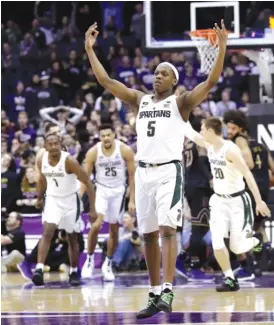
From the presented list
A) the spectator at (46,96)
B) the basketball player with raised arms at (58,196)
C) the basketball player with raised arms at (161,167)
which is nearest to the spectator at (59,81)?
the spectator at (46,96)

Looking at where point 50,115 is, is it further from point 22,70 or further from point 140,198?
point 140,198

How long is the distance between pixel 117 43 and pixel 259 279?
38.7ft

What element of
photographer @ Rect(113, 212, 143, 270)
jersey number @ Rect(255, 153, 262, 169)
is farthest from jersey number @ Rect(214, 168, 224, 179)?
photographer @ Rect(113, 212, 143, 270)

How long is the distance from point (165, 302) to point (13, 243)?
272 inches

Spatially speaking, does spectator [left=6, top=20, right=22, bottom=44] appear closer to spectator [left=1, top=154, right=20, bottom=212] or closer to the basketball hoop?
spectator [left=1, top=154, right=20, bottom=212]

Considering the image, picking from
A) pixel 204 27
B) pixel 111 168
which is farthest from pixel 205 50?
pixel 111 168

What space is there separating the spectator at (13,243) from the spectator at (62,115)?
464 cm

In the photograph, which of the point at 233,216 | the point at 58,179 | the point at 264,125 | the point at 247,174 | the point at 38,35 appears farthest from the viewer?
the point at 38,35

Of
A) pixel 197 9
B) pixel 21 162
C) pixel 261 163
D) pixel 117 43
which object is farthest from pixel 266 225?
pixel 117 43

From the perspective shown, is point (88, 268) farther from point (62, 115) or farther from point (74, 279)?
point (62, 115)

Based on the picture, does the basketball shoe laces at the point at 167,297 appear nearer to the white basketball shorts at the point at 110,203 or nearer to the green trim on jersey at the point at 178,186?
the green trim on jersey at the point at 178,186

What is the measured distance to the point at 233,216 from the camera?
11828 mm

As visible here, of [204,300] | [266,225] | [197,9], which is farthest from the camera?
[197,9]

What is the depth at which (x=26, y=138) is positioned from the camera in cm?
2039
